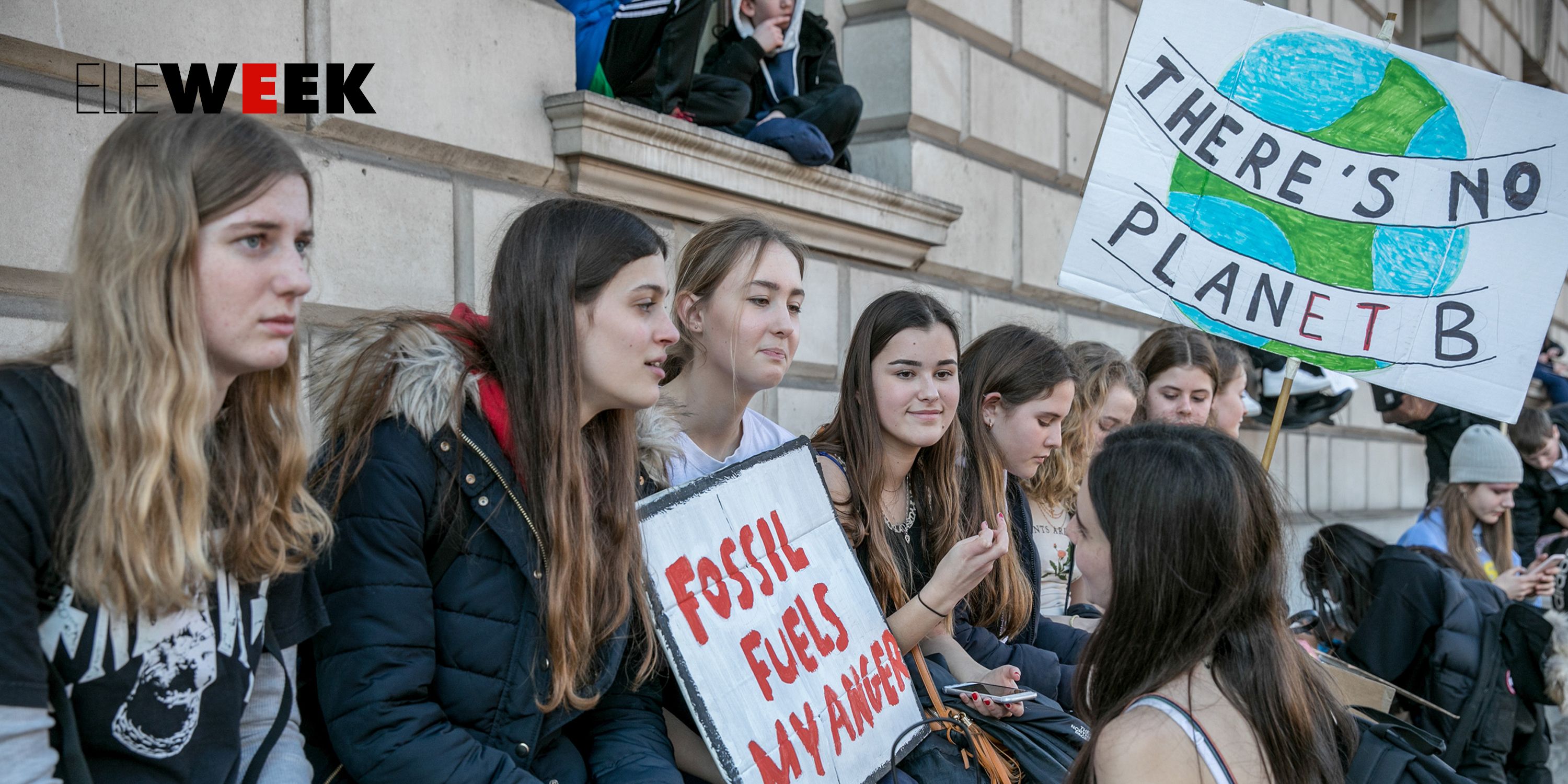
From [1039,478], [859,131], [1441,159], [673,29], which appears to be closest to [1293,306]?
[1441,159]

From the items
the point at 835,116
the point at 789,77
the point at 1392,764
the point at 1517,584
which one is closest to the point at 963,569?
the point at 1392,764

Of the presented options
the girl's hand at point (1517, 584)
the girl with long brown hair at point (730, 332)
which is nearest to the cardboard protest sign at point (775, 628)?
the girl with long brown hair at point (730, 332)

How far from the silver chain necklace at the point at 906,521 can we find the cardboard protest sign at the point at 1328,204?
933 mm

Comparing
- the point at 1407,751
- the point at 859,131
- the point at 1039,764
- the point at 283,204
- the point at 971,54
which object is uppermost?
the point at 971,54

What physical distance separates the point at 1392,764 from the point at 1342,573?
2.75 metres

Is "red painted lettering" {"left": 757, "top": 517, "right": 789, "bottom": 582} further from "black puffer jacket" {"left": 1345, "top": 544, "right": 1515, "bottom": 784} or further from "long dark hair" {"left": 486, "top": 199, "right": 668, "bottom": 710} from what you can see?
"black puffer jacket" {"left": 1345, "top": 544, "right": 1515, "bottom": 784}

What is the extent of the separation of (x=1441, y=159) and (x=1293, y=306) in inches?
28.7

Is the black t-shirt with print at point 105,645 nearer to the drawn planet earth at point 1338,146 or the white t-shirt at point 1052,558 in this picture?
the white t-shirt at point 1052,558

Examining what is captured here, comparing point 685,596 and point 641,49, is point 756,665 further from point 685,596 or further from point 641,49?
point 641,49

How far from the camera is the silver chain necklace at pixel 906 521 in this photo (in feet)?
11.5

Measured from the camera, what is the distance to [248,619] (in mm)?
1984

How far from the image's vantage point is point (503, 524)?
232cm

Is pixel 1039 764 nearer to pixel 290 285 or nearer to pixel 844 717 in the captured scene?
pixel 844 717

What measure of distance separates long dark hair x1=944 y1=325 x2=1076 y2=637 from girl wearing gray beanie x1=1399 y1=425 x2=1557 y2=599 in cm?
252
